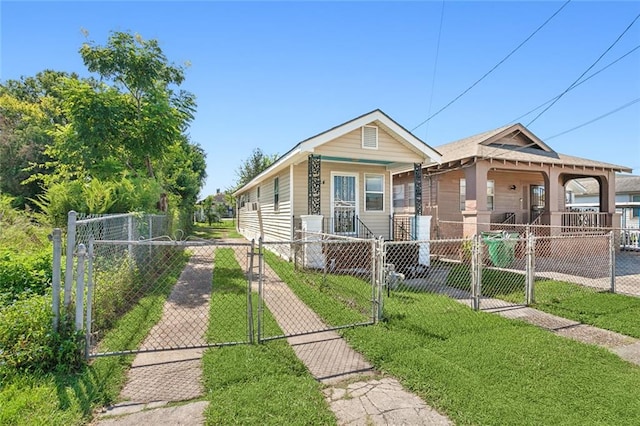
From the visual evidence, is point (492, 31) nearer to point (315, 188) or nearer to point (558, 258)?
point (315, 188)

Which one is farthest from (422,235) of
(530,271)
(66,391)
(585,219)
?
Result: (66,391)

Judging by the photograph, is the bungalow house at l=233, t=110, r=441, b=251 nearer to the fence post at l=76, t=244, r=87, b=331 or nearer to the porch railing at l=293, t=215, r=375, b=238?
the porch railing at l=293, t=215, r=375, b=238

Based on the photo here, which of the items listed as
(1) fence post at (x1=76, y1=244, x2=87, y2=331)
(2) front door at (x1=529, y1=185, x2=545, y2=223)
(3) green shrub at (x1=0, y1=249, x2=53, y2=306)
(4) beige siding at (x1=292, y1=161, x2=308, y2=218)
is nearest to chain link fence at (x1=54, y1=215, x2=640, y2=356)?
(1) fence post at (x1=76, y1=244, x2=87, y2=331)

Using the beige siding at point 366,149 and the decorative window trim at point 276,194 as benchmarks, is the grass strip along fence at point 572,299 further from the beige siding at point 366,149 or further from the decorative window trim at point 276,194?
the decorative window trim at point 276,194

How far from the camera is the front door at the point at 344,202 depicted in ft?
34.8

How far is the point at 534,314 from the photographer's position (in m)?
5.33

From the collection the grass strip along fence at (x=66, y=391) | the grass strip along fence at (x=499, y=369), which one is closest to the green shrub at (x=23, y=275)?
the grass strip along fence at (x=66, y=391)

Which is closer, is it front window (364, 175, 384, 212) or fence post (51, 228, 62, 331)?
fence post (51, 228, 62, 331)

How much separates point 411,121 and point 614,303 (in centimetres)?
1048

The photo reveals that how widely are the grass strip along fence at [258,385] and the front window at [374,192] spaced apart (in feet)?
23.8

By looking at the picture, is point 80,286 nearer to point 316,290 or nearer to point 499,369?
point 316,290

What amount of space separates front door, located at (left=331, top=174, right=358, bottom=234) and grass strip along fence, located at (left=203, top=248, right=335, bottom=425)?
6.39m

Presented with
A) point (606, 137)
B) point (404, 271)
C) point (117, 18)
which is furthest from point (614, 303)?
point (117, 18)

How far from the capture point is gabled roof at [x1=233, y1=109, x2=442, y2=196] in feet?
28.2
